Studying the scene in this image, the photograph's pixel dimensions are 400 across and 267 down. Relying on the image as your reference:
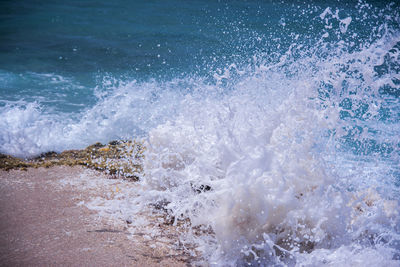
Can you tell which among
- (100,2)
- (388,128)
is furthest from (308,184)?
(100,2)

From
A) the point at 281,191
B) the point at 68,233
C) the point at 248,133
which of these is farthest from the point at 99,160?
A: the point at 281,191

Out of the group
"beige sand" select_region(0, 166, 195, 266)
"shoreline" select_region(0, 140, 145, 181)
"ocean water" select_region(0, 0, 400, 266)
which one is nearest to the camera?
"beige sand" select_region(0, 166, 195, 266)

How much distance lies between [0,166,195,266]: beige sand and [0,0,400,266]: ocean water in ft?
0.90

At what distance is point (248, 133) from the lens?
2480mm

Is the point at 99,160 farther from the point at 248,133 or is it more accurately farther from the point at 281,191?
the point at 281,191

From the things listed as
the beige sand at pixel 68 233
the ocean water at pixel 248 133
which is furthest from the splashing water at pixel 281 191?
the beige sand at pixel 68 233

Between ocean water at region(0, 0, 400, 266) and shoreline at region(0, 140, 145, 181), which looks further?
shoreline at region(0, 140, 145, 181)

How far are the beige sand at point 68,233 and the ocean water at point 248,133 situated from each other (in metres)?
0.27

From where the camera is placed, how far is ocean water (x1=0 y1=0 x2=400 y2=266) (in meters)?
2.27

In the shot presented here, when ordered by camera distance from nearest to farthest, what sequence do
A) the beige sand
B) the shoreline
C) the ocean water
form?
the beige sand
the ocean water
the shoreline

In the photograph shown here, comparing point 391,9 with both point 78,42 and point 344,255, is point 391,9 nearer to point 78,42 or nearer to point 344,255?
point 78,42

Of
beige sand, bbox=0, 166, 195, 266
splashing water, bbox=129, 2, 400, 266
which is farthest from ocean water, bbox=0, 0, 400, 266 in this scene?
beige sand, bbox=0, 166, 195, 266

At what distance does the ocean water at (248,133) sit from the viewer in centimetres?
227

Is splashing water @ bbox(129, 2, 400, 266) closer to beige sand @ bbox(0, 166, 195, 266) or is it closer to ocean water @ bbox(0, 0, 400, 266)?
ocean water @ bbox(0, 0, 400, 266)
